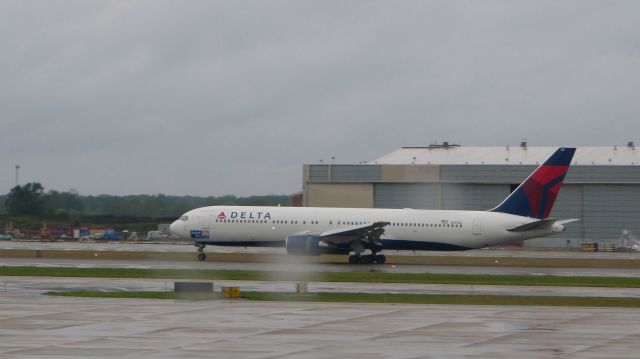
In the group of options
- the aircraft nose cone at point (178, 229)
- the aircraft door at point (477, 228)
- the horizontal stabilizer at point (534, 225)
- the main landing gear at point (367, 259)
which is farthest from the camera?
the aircraft nose cone at point (178, 229)

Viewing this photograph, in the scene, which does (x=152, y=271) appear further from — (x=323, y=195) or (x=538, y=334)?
(x=323, y=195)

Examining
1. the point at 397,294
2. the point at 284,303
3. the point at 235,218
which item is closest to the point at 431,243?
the point at 235,218

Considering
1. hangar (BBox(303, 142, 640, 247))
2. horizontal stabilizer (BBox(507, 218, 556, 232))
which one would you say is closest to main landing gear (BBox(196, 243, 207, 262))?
horizontal stabilizer (BBox(507, 218, 556, 232))

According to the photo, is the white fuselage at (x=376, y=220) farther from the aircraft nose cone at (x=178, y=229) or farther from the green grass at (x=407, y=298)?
the green grass at (x=407, y=298)

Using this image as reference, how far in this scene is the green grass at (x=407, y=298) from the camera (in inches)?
1361

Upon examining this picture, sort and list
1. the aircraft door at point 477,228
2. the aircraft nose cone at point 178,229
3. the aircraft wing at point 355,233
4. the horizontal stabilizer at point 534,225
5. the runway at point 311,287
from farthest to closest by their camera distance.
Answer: the aircraft nose cone at point 178,229
the aircraft door at point 477,228
the horizontal stabilizer at point 534,225
the aircraft wing at point 355,233
the runway at point 311,287

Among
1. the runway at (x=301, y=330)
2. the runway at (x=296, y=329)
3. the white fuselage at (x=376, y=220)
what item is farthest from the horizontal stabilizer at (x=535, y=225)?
the runway at (x=301, y=330)

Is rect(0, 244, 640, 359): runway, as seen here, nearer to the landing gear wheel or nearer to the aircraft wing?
the aircraft wing

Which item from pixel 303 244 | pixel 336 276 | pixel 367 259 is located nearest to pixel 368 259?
pixel 367 259

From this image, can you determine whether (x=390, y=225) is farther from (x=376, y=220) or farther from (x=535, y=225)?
(x=535, y=225)

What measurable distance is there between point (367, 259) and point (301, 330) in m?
32.6

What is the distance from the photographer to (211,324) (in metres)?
26.8

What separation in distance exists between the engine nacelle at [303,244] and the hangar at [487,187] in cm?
3280

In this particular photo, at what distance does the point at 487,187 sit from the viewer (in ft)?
293
